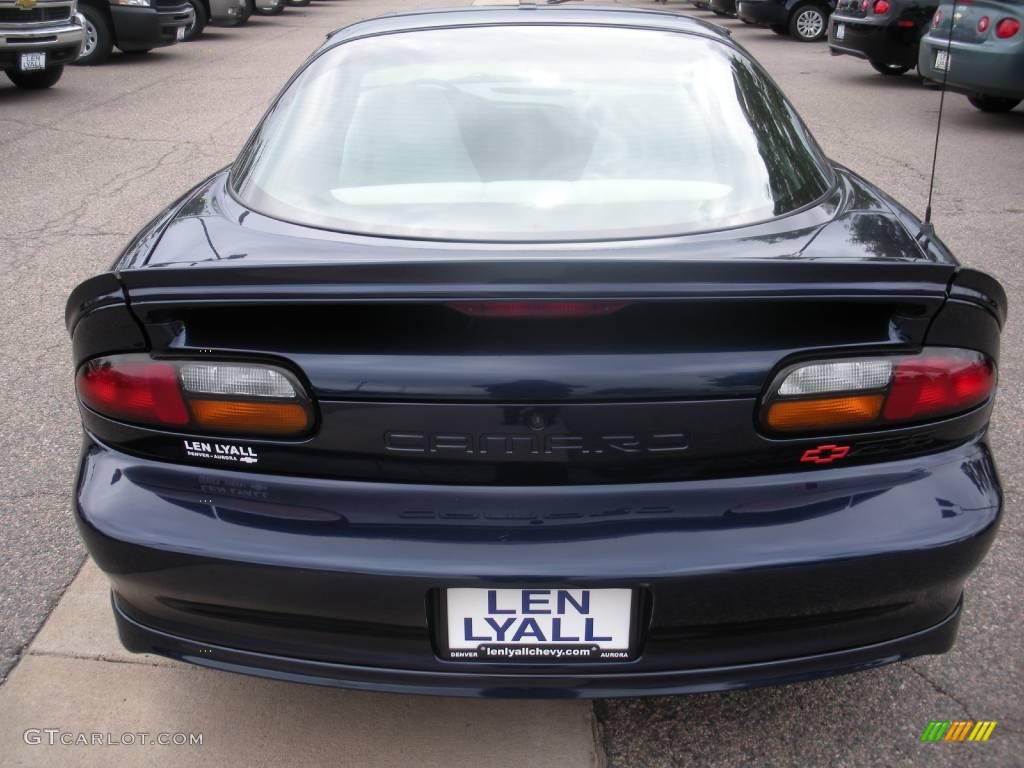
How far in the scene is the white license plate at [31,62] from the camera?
9875 mm

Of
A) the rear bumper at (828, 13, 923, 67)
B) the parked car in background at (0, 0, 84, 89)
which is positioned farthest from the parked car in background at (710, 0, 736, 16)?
the parked car in background at (0, 0, 84, 89)

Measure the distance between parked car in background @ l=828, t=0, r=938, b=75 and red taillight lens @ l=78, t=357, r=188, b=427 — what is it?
36.6ft

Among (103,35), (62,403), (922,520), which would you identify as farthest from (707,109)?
(103,35)

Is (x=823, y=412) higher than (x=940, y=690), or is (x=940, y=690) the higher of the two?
(x=823, y=412)

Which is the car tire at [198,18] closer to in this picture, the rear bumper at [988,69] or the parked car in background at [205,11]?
the parked car in background at [205,11]

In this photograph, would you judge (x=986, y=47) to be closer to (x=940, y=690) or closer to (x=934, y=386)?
(x=940, y=690)

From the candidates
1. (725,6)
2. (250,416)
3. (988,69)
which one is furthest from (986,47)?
(725,6)

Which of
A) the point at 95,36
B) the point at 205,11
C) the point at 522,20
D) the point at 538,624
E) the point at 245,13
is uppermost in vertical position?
the point at 522,20

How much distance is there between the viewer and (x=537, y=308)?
175cm

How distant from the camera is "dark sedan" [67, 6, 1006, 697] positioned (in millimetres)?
1776

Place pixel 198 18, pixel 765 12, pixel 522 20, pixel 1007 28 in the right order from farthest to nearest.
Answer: pixel 198 18 → pixel 765 12 → pixel 1007 28 → pixel 522 20

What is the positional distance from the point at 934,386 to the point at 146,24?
12.9m

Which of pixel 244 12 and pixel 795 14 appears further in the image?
pixel 244 12

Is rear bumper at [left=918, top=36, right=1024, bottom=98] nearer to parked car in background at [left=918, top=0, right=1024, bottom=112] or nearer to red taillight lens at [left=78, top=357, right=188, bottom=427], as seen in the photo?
parked car in background at [left=918, top=0, right=1024, bottom=112]
